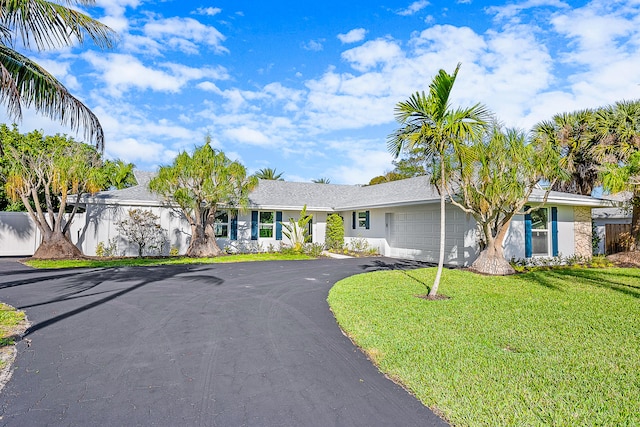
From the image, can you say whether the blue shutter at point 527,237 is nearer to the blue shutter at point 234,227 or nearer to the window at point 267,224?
the window at point 267,224

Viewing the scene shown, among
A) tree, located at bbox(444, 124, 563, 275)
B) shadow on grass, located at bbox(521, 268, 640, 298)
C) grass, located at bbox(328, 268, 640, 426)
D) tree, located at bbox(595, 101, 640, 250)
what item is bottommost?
grass, located at bbox(328, 268, 640, 426)

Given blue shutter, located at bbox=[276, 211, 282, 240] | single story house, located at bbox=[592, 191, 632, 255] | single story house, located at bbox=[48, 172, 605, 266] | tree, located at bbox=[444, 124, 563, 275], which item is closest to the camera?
tree, located at bbox=[444, 124, 563, 275]

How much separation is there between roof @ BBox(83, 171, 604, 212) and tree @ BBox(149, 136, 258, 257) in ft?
6.14

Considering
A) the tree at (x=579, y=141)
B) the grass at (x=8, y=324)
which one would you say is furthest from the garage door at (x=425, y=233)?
the grass at (x=8, y=324)

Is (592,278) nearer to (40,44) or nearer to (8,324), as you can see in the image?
(8,324)

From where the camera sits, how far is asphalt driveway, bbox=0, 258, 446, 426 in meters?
3.29

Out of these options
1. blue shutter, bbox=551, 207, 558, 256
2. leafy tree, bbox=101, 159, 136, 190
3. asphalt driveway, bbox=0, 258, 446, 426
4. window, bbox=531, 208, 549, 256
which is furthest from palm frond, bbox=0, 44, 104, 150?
leafy tree, bbox=101, 159, 136, 190

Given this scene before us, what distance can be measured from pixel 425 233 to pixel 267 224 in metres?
8.73

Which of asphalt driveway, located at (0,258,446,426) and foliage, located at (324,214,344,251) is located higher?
foliage, located at (324,214,344,251)

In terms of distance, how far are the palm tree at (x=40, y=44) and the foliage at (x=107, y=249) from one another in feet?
39.4

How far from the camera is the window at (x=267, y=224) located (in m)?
20.1

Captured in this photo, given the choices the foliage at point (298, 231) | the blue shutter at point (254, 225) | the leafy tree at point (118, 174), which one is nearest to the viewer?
the foliage at point (298, 231)

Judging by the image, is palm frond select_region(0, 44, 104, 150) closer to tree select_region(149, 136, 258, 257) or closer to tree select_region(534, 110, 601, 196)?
tree select_region(149, 136, 258, 257)

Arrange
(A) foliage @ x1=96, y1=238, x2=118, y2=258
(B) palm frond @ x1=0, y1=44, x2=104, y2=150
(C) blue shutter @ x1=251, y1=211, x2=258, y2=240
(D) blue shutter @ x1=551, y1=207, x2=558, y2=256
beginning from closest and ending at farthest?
(B) palm frond @ x1=0, y1=44, x2=104, y2=150, (D) blue shutter @ x1=551, y1=207, x2=558, y2=256, (A) foliage @ x1=96, y1=238, x2=118, y2=258, (C) blue shutter @ x1=251, y1=211, x2=258, y2=240
